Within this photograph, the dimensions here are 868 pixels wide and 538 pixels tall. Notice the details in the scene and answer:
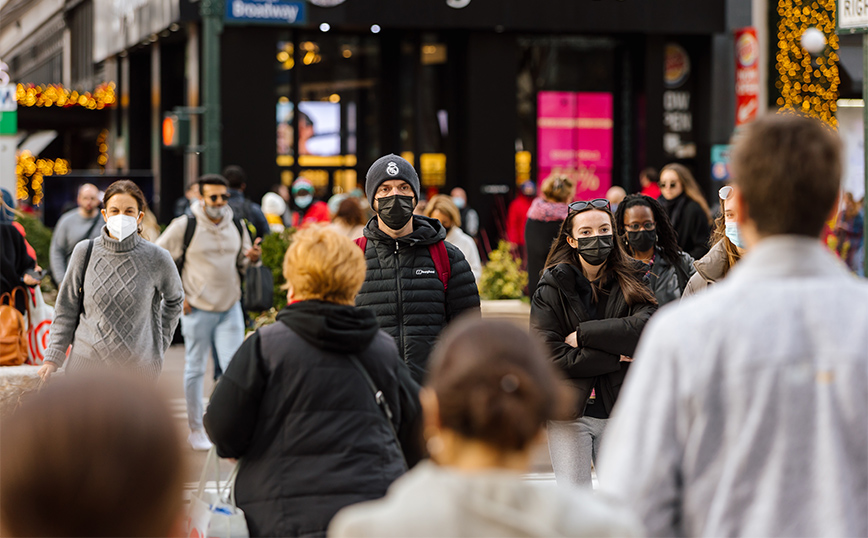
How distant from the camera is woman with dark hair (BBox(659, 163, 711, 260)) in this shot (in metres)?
10.2

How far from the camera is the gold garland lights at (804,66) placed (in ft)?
78.4

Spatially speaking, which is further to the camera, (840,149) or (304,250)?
(304,250)

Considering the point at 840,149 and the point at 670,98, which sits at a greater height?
the point at 670,98

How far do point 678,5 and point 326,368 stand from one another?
22127 mm

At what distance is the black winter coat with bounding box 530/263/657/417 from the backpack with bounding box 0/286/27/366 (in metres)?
3.78

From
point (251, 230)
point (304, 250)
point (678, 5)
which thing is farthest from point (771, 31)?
point (304, 250)

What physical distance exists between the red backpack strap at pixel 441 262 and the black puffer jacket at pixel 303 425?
2024mm

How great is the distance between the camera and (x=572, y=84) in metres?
25.2

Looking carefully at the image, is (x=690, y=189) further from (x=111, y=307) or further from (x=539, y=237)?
(x=111, y=307)

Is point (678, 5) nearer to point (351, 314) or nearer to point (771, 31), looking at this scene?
point (771, 31)

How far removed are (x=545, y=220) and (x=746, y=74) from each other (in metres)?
15.8

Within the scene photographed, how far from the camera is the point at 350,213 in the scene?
39.1ft

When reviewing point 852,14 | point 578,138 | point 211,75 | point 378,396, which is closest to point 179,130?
point 211,75

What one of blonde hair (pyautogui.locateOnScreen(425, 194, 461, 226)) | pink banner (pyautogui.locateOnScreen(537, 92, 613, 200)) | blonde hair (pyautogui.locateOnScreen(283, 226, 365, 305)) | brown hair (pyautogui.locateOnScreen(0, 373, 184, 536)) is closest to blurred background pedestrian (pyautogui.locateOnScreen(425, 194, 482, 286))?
blonde hair (pyautogui.locateOnScreen(425, 194, 461, 226))
